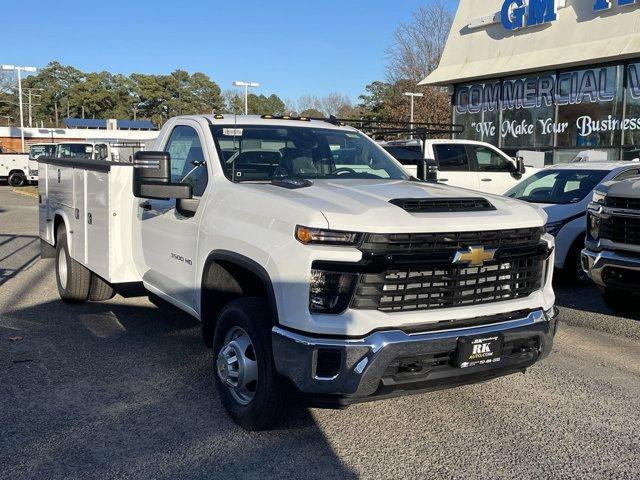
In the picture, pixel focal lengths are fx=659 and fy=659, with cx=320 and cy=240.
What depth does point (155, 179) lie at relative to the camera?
4516 mm

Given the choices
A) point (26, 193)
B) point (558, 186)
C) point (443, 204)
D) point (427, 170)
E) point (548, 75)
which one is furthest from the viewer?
point (26, 193)

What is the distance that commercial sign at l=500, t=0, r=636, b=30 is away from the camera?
18.1 meters

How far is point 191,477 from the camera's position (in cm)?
352

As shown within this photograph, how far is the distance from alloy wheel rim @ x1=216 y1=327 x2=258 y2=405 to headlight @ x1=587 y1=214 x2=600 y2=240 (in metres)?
4.04

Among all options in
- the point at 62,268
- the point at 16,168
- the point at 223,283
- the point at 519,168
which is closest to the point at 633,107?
the point at 519,168

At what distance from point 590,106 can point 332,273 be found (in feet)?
55.8

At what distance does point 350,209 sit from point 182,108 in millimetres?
85711

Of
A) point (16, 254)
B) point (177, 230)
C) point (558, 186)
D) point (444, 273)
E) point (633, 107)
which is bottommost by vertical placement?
point (16, 254)

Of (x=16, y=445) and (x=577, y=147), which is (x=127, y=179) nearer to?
(x=16, y=445)

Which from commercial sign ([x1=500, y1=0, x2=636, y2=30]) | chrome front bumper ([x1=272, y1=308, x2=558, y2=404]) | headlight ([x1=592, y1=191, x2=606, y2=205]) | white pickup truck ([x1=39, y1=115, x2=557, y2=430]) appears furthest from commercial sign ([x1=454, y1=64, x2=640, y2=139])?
chrome front bumper ([x1=272, y1=308, x2=558, y2=404])

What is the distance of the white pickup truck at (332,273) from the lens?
3.47 metres

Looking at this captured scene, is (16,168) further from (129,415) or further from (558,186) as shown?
(129,415)

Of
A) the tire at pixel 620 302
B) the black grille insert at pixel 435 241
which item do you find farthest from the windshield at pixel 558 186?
the black grille insert at pixel 435 241

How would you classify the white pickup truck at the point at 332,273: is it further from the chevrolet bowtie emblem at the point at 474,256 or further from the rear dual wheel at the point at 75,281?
the rear dual wheel at the point at 75,281
